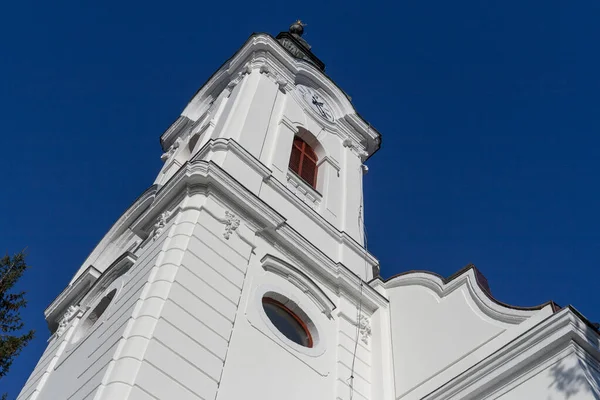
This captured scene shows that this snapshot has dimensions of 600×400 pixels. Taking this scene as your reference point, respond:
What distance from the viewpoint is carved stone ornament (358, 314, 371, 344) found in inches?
527

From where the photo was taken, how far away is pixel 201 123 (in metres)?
20.8

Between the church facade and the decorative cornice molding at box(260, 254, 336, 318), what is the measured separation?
29 millimetres

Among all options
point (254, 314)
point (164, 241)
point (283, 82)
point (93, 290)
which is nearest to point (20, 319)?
point (93, 290)

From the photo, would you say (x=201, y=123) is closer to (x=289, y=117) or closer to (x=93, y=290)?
(x=289, y=117)

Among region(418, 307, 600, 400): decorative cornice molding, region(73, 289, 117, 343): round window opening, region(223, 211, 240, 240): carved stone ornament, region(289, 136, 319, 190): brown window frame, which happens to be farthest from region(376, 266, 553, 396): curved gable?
region(73, 289, 117, 343): round window opening

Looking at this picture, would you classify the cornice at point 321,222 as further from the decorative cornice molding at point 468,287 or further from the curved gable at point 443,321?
the curved gable at point 443,321

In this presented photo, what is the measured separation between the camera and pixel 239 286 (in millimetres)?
11367

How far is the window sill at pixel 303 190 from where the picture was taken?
16.1 metres

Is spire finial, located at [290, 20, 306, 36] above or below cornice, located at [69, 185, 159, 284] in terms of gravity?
above

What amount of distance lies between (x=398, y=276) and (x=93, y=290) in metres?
6.94

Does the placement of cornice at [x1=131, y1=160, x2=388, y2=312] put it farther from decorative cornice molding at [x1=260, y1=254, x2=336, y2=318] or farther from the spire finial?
the spire finial

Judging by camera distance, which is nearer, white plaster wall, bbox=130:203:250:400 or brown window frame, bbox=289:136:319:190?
white plaster wall, bbox=130:203:250:400

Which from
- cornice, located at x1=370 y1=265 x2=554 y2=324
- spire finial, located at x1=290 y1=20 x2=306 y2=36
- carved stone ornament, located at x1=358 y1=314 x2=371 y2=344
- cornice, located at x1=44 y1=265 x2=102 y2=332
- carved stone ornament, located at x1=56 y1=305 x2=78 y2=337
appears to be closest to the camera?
cornice, located at x1=370 y1=265 x2=554 y2=324

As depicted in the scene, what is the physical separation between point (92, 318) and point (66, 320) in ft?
4.91
